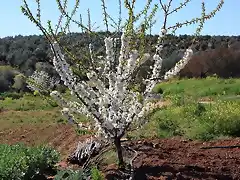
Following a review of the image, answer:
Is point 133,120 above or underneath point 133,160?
above

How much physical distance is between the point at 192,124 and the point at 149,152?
2851 mm

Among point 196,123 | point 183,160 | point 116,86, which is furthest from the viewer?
point 196,123

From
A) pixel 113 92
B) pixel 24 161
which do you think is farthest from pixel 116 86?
pixel 24 161

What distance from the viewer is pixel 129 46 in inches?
263

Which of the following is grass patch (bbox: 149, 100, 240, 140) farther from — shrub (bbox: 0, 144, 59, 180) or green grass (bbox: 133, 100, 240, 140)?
Result: shrub (bbox: 0, 144, 59, 180)

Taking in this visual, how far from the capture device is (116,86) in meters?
6.54

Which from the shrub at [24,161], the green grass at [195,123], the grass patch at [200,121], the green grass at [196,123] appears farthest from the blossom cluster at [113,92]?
the grass patch at [200,121]

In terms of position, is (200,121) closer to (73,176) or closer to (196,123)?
(196,123)

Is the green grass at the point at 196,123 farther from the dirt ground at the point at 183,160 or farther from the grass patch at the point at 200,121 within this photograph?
the dirt ground at the point at 183,160

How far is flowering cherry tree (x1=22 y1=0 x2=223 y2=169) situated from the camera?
21.1 feet

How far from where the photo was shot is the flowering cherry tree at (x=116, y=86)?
6.43 m

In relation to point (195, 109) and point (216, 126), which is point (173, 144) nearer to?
point (216, 126)

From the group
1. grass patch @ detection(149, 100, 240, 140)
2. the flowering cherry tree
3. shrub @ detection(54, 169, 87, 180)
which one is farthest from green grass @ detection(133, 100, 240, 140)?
shrub @ detection(54, 169, 87, 180)

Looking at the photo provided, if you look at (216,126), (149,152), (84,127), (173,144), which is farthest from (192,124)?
(84,127)
